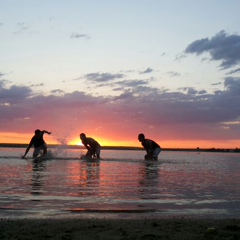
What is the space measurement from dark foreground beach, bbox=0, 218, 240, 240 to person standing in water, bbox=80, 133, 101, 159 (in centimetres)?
1902

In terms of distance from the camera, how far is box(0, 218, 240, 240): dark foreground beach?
16.6 ft

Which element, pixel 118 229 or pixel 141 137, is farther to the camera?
pixel 141 137

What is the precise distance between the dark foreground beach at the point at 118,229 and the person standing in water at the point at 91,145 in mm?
19017

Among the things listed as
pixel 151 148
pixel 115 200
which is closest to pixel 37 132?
pixel 151 148

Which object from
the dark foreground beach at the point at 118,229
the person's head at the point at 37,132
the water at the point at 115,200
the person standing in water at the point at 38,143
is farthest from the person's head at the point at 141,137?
the dark foreground beach at the point at 118,229

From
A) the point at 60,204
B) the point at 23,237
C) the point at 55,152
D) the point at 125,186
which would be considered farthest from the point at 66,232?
the point at 55,152

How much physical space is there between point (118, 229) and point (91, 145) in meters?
20.9

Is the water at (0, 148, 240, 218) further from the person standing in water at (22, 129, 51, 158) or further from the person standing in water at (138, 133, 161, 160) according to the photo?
the person standing in water at (22, 129, 51, 158)

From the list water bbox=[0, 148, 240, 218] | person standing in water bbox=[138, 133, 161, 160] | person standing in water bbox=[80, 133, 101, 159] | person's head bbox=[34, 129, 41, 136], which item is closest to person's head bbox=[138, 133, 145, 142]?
person standing in water bbox=[138, 133, 161, 160]

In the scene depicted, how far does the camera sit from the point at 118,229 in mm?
5418

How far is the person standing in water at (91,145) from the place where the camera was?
2500cm

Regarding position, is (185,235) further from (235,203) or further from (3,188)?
(3,188)

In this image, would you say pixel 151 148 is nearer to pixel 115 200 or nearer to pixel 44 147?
pixel 44 147

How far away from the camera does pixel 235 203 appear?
833 centimetres
